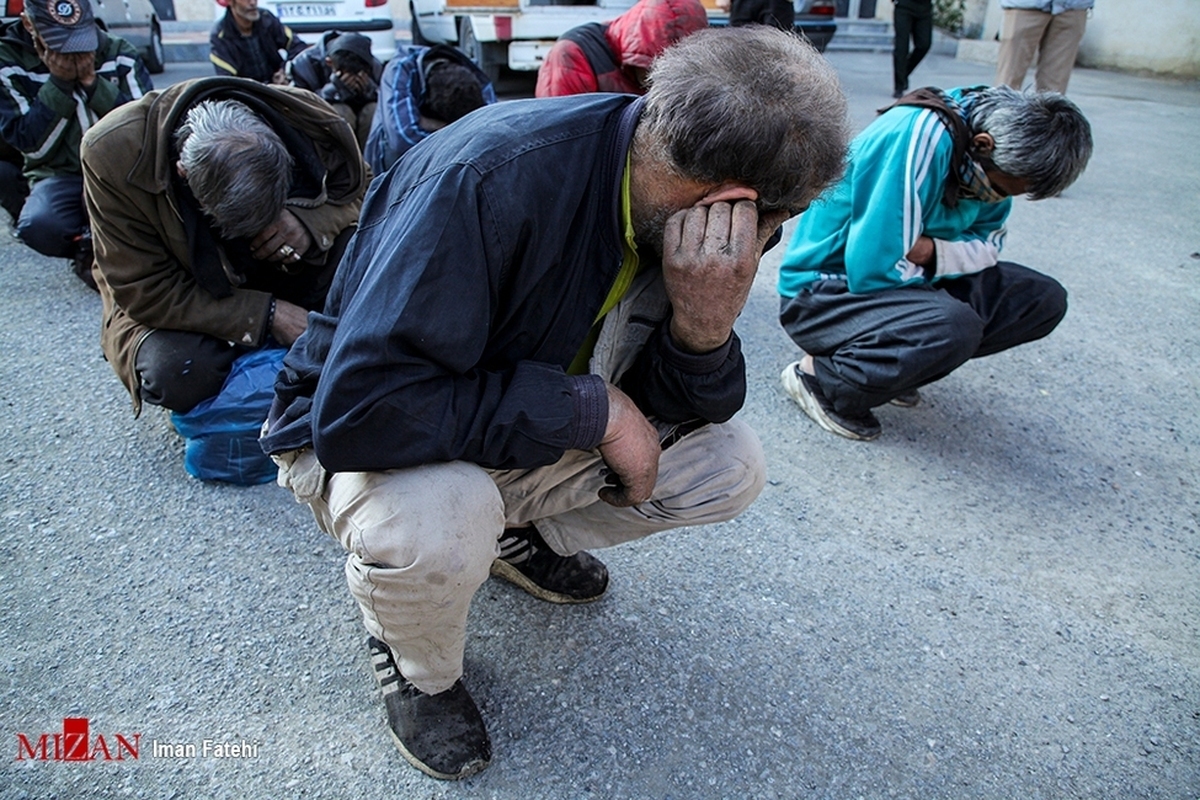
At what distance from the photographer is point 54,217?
3.79m

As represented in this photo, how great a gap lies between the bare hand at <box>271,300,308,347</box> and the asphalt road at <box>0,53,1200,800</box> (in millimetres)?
507

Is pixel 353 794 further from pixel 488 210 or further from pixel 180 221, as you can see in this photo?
pixel 180 221

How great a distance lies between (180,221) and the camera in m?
2.45

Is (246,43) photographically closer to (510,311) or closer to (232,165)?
(232,165)

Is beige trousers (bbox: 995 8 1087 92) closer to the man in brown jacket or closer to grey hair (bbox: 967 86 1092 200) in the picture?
grey hair (bbox: 967 86 1092 200)

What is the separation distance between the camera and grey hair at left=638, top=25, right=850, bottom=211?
1.48m

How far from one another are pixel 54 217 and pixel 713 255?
139 inches

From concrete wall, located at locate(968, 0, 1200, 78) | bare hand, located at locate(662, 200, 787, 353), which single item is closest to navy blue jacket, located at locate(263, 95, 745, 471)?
bare hand, located at locate(662, 200, 787, 353)

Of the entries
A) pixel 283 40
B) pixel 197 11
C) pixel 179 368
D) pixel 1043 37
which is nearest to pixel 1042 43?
pixel 1043 37

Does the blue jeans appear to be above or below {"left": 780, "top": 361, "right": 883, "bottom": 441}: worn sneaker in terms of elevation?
above

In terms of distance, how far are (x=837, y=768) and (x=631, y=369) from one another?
103 centimetres

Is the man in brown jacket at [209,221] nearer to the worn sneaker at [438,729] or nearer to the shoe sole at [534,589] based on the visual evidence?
the shoe sole at [534,589]

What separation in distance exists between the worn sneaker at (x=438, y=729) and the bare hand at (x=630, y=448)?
1.97 ft

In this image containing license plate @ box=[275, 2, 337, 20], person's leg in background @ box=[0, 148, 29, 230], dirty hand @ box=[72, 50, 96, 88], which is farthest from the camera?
license plate @ box=[275, 2, 337, 20]
